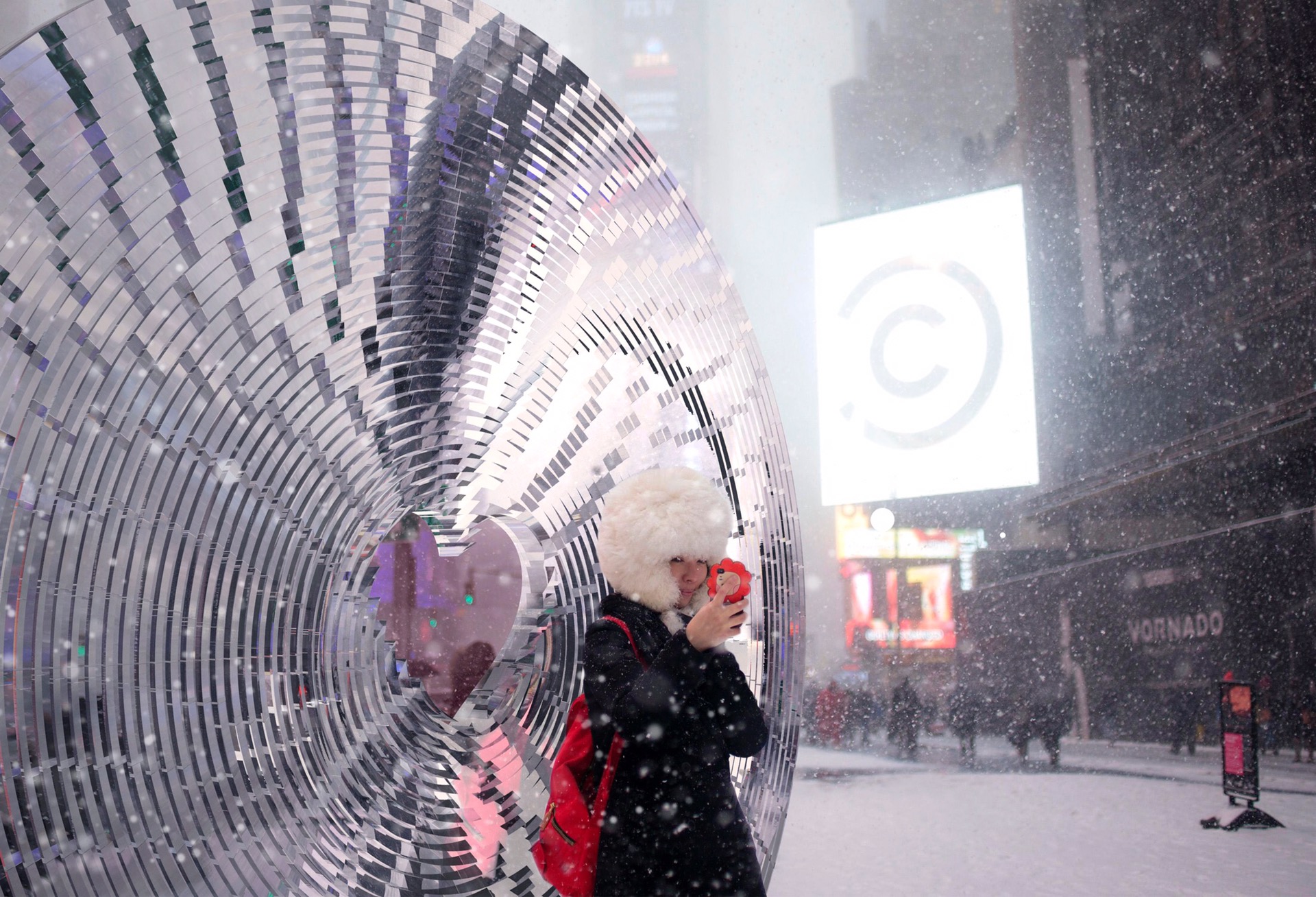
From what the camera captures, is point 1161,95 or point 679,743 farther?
point 1161,95

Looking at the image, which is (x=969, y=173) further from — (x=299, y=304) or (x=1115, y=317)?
(x=299, y=304)

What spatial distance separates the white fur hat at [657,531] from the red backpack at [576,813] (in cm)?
7

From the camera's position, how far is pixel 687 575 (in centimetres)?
118

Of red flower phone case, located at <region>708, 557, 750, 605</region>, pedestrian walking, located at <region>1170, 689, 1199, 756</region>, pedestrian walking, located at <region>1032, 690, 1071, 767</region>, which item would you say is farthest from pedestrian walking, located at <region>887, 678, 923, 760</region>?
red flower phone case, located at <region>708, 557, 750, 605</region>

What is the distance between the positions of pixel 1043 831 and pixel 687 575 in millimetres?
4288

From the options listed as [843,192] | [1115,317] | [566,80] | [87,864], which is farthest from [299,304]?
[843,192]

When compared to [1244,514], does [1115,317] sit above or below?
above

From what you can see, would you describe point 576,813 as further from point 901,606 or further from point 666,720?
point 901,606

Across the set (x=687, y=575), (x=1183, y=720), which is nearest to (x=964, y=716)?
(x=1183, y=720)

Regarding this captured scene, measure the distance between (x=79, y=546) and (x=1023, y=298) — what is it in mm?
5761

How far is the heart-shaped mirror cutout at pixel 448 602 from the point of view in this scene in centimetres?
126

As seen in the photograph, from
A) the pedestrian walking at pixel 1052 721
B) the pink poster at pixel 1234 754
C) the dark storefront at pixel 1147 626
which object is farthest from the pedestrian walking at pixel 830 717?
the pink poster at pixel 1234 754

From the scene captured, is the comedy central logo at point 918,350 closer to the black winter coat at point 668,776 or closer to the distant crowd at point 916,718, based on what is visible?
the distant crowd at point 916,718

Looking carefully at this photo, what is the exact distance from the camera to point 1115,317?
8.02 meters
